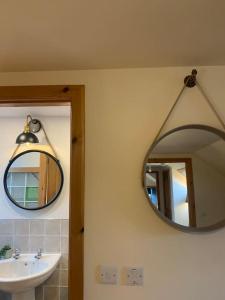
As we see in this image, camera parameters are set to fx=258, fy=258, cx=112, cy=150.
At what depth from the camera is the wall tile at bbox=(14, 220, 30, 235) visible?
257 cm

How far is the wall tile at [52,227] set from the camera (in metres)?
2.56

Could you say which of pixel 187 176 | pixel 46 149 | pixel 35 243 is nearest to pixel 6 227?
pixel 35 243

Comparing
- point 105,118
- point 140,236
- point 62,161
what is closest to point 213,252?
point 140,236

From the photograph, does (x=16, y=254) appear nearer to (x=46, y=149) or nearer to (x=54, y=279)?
(x=54, y=279)

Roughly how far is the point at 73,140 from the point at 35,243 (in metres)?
1.60

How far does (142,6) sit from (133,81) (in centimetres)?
52

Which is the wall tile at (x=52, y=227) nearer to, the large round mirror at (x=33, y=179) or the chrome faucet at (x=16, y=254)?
the large round mirror at (x=33, y=179)

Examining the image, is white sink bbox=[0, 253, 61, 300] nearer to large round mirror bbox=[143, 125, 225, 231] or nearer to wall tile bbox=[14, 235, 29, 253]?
wall tile bbox=[14, 235, 29, 253]

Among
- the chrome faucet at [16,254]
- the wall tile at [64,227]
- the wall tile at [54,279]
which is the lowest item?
the wall tile at [54,279]

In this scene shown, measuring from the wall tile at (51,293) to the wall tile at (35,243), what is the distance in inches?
15.3

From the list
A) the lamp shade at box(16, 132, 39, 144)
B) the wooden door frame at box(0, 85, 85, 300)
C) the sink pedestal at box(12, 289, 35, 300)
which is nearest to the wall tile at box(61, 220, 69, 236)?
the sink pedestal at box(12, 289, 35, 300)

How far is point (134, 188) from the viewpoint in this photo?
4.58 feet

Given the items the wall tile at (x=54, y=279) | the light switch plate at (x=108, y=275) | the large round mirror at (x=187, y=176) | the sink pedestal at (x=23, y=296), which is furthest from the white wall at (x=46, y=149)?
the large round mirror at (x=187, y=176)

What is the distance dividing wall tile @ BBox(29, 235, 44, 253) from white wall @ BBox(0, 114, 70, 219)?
0.19 m
